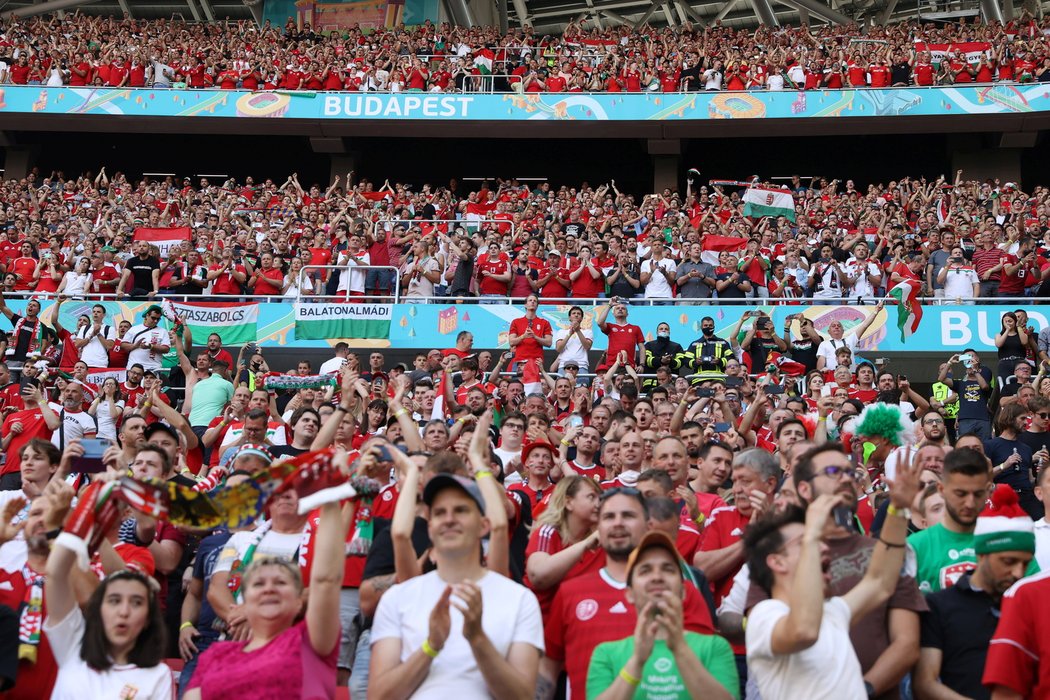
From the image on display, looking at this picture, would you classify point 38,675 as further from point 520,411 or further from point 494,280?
point 494,280

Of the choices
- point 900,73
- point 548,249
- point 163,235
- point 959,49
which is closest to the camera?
point 548,249

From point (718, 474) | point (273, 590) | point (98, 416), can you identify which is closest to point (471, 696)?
point (273, 590)

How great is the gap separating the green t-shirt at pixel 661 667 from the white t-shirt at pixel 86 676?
1618 mm

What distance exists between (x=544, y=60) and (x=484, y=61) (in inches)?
53.6

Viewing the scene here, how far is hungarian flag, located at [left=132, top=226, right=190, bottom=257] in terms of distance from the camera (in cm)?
1900

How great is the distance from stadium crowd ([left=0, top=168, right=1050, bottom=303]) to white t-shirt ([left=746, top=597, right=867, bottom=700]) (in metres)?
A: 11.9

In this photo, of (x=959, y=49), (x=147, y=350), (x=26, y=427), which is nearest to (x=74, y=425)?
(x=26, y=427)

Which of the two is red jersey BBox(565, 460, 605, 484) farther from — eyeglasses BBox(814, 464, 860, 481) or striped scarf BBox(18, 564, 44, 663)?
striped scarf BBox(18, 564, 44, 663)

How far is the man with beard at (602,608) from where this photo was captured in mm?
4531

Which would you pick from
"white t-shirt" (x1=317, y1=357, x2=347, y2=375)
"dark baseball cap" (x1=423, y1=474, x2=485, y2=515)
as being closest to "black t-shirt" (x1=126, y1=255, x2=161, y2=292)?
"white t-shirt" (x1=317, y1=357, x2=347, y2=375)

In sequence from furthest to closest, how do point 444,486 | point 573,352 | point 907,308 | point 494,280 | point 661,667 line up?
point 494,280 → point 907,308 → point 573,352 → point 444,486 → point 661,667

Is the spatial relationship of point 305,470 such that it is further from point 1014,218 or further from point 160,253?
point 1014,218

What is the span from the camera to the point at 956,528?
487 centimetres

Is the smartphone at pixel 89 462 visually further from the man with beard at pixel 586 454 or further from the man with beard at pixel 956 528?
the man with beard at pixel 956 528
